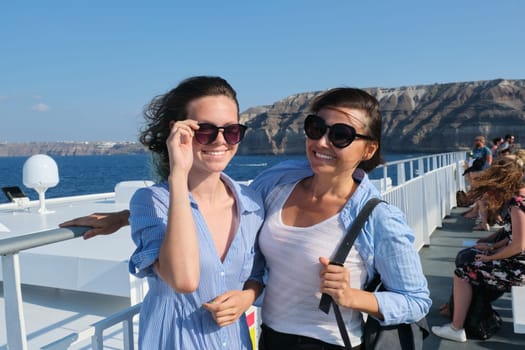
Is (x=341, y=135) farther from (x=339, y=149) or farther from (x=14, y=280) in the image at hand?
(x=14, y=280)

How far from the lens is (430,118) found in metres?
127

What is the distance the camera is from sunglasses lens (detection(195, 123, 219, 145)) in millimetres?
1444

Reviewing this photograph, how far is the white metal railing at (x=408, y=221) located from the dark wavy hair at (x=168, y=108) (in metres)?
0.35

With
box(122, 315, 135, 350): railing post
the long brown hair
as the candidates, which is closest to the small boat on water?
box(122, 315, 135, 350): railing post

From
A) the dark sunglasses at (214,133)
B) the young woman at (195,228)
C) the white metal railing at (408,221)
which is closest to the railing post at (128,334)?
the white metal railing at (408,221)

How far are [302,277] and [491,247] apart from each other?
277cm

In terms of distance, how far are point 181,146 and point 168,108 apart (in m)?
0.25

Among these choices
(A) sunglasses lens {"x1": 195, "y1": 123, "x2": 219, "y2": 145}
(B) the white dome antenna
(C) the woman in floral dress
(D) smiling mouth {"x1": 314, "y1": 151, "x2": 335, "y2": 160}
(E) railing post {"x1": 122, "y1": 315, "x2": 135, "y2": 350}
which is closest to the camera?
(A) sunglasses lens {"x1": 195, "y1": 123, "x2": 219, "y2": 145}

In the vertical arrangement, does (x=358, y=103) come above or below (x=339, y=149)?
above

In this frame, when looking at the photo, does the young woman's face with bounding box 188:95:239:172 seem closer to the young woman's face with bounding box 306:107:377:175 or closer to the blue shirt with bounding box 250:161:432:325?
the young woman's face with bounding box 306:107:377:175

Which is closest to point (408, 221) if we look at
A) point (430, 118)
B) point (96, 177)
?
point (96, 177)

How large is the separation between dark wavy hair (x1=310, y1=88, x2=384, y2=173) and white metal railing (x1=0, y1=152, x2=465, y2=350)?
77cm

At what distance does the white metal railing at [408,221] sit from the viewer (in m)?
1.35

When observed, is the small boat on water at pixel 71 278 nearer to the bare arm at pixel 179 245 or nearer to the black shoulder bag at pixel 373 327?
the bare arm at pixel 179 245
